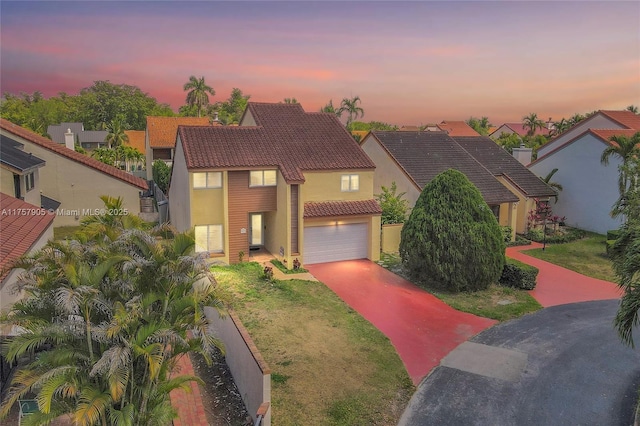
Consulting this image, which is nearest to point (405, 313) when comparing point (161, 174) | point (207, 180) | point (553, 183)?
point (207, 180)

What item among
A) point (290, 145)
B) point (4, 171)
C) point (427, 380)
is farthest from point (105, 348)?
point (290, 145)

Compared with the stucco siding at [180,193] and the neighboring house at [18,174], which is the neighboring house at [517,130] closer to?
the stucco siding at [180,193]

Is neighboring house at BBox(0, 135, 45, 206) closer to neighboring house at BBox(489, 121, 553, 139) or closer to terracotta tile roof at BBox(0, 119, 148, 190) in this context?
terracotta tile roof at BBox(0, 119, 148, 190)

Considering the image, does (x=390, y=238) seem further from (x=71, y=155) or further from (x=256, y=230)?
(x=71, y=155)

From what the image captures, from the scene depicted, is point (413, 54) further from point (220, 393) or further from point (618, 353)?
point (220, 393)

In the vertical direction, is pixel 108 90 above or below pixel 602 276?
above

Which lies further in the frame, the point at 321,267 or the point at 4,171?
the point at 321,267

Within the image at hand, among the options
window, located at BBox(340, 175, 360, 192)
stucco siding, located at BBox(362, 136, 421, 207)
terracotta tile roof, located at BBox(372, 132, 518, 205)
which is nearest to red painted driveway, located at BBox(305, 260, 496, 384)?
window, located at BBox(340, 175, 360, 192)
